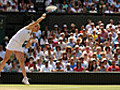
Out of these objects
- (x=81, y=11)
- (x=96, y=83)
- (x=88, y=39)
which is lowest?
(x=96, y=83)

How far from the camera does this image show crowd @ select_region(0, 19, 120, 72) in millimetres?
12367

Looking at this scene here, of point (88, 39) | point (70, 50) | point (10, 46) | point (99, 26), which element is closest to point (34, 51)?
point (70, 50)

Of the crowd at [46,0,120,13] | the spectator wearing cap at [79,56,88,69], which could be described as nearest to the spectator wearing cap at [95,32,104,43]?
the crowd at [46,0,120,13]

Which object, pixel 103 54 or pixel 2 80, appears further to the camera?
pixel 103 54

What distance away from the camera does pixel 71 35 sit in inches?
584

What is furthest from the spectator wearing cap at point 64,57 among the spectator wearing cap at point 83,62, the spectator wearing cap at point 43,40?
the spectator wearing cap at point 43,40

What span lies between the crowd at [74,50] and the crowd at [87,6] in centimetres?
115

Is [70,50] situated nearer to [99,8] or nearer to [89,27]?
[89,27]

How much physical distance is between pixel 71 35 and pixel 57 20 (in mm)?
1635

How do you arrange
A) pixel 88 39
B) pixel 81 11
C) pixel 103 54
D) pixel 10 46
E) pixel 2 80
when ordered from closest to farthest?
pixel 10 46
pixel 2 80
pixel 103 54
pixel 88 39
pixel 81 11

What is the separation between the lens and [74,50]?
45.2 feet

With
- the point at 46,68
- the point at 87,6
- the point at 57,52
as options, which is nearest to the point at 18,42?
the point at 46,68

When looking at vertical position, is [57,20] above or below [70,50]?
above

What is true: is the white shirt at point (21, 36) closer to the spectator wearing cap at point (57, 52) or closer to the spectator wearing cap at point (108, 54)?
the spectator wearing cap at point (57, 52)
